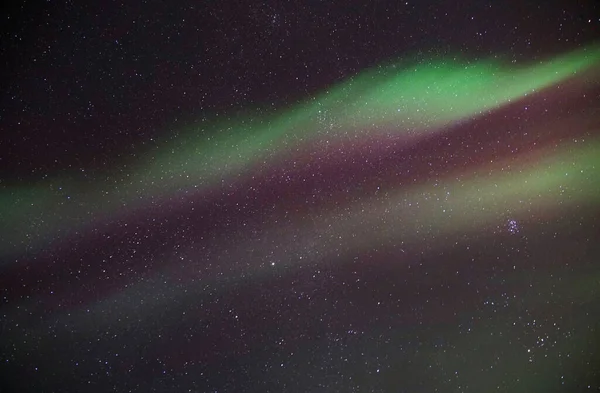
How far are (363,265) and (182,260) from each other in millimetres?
207

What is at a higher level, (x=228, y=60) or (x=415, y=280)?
(x=228, y=60)

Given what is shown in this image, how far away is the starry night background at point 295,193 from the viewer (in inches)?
20.6

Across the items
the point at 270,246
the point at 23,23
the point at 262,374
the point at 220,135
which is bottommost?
the point at 262,374

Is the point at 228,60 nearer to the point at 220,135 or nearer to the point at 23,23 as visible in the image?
the point at 220,135

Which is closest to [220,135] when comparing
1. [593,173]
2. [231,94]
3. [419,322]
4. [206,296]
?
[231,94]

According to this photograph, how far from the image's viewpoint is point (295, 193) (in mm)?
535

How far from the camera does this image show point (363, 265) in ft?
1.78

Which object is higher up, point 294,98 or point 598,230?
point 294,98

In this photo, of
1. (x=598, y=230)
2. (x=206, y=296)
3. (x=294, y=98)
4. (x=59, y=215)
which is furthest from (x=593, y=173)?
(x=59, y=215)

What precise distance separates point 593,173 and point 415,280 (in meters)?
0.25

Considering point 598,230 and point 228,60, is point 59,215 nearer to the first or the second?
point 228,60

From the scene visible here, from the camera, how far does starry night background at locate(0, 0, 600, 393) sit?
52 cm

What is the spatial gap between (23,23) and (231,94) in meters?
0.24

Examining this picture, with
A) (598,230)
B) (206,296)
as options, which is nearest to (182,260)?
(206,296)
